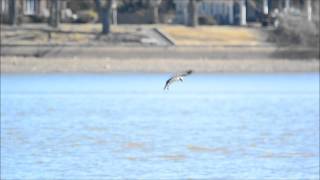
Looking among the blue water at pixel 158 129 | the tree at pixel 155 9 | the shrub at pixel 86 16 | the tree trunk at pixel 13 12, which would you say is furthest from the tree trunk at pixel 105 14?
the blue water at pixel 158 129

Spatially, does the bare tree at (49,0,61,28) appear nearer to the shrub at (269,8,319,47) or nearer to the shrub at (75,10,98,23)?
the shrub at (75,10,98,23)

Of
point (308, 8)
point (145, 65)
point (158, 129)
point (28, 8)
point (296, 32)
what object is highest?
point (308, 8)

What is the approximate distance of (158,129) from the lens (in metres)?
30.3

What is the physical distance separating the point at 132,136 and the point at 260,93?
16396mm

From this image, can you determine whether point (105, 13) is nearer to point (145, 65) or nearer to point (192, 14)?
point (192, 14)

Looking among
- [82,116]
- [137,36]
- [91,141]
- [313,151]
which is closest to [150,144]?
[91,141]

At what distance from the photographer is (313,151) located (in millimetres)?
25141

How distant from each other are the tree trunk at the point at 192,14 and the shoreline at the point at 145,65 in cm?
689

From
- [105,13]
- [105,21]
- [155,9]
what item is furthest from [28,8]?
[105,21]

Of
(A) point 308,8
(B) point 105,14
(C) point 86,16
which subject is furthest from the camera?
(C) point 86,16

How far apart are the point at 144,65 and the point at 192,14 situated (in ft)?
29.8

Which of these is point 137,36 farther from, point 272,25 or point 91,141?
point 91,141

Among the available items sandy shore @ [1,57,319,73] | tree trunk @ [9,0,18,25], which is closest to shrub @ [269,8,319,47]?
sandy shore @ [1,57,319,73]

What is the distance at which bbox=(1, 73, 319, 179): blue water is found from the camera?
22.9m
